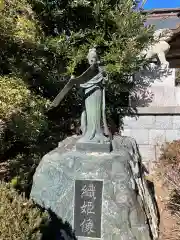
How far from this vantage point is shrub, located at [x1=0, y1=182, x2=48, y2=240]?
331 centimetres

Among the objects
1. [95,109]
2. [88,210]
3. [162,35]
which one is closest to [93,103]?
[95,109]

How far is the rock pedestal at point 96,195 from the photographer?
4891mm

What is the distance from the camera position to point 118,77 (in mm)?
7734

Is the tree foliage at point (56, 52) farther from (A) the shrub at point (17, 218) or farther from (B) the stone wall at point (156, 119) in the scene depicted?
(A) the shrub at point (17, 218)

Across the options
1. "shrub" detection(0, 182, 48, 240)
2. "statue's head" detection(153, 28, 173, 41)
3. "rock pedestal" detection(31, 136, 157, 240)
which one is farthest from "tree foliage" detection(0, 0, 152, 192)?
"shrub" detection(0, 182, 48, 240)

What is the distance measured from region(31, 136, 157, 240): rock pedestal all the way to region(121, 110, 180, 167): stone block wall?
238cm

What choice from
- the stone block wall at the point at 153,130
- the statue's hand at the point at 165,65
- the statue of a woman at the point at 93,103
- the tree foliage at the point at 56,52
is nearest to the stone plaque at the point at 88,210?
the statue of a woman at the point at 93,103

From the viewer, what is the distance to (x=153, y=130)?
760cm

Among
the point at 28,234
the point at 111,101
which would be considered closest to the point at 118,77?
the point at 111,101

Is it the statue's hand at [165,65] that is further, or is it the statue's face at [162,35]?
the statue's face at [162,35]

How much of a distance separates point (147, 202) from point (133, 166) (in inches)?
25.1

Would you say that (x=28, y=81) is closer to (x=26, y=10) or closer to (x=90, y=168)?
(x=26, y=10)

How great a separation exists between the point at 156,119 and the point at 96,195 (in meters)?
3.09

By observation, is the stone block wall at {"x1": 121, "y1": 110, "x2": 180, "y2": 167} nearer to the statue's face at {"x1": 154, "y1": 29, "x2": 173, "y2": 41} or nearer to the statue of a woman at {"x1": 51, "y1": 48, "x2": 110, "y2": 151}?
the statue's face at {"x1": 154, "y1": 29, "x2": 173, "y2": 41}
